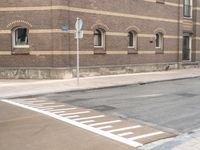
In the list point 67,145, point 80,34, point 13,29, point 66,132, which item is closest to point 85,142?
point 67,145

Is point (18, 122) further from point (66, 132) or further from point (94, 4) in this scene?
point (94, 4)

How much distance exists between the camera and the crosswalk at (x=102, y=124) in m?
8.38

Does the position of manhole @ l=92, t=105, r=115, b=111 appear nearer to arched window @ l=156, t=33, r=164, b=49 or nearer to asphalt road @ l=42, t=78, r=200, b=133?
asphalt road @ l=42, t=78, r=200, b=133

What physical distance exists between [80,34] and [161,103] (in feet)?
21.1

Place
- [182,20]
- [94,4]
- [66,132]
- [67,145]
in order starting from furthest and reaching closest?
[182,20] < [94,4] < [66,132] < [67,145]

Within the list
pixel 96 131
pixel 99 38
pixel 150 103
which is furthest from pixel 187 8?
pixel 96 131

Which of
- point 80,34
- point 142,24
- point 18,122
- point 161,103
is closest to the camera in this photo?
point 18,122

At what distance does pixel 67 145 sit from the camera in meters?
7.56

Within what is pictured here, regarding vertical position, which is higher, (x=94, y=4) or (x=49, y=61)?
(x=94, y=4)

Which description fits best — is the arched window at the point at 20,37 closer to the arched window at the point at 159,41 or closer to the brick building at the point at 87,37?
the brick building at the point at 87,37

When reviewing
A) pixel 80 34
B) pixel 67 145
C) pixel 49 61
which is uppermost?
pixel 80 34

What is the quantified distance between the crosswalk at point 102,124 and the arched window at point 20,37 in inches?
378

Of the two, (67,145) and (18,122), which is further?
(18,122)

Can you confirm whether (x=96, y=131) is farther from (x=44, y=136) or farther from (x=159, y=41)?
(x=159, y=41)
